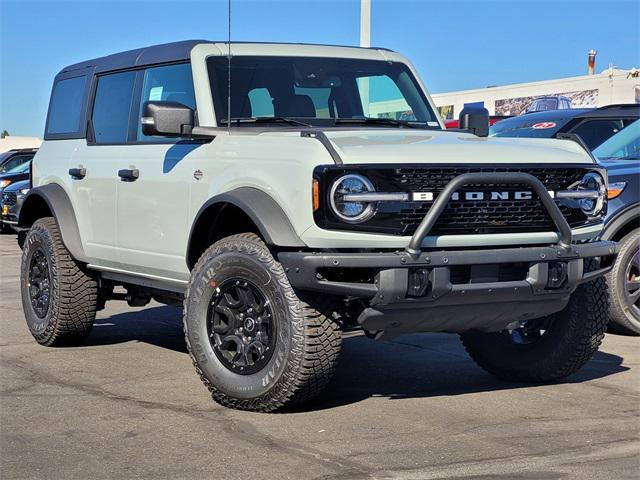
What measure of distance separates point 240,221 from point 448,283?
1.42 m

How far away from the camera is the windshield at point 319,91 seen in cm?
683

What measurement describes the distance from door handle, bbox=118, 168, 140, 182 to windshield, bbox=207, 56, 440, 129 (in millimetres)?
759

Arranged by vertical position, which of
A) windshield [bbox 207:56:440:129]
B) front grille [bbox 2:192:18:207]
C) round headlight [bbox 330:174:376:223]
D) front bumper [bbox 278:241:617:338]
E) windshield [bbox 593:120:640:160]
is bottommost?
front grille [bbox 2:192:18:207]

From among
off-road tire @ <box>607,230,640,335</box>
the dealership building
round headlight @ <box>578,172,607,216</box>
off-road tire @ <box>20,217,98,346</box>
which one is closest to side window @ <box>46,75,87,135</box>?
off-road tire @ <box>20,217,98,346</box>

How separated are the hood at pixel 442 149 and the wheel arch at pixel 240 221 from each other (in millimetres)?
470

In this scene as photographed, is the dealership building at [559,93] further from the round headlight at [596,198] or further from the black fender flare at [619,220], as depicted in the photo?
the round headlight at [596,198]

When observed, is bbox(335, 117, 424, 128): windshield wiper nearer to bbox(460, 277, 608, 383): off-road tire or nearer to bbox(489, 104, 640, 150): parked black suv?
bbox(460, 277, 608, 383): off-road tire

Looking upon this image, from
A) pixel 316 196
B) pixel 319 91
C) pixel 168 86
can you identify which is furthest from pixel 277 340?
pixel 168 86

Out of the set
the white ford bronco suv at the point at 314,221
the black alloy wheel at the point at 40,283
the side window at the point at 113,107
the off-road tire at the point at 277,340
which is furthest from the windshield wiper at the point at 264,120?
the black alloy wheel at the point at 40,283

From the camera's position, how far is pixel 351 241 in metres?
5.36

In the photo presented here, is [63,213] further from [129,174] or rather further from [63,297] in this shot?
[129,174]

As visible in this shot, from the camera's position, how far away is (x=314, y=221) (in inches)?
212

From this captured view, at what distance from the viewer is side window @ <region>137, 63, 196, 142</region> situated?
697 cm

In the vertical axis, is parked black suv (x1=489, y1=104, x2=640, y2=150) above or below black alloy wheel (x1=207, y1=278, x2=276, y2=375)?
above
